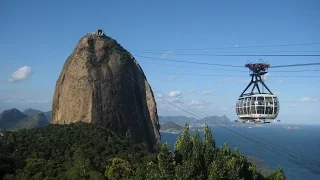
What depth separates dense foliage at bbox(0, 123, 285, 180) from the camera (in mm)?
22281

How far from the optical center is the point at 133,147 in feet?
163

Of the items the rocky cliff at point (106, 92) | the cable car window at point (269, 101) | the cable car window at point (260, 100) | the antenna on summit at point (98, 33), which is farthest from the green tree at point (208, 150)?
the antenna on summit at point (98, 33)

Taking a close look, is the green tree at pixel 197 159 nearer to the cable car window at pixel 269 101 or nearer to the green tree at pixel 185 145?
the green tree at pixel 185 145

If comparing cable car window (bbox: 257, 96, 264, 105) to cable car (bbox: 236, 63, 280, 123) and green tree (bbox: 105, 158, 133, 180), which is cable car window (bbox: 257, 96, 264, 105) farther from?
green tree (bbox: 105, 158, 133, 180)

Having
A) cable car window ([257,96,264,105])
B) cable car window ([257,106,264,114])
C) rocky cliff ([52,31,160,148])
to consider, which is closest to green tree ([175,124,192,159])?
cable car window ([257,106,264,114])

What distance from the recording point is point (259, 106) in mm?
25078

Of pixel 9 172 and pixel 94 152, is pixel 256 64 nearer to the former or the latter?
pixel 9 172

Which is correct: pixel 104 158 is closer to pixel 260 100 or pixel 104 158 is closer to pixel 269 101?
pixel 260 100

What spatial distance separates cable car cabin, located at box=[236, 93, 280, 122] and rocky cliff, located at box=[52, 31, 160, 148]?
36.2 meters

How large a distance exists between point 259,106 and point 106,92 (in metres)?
38.4

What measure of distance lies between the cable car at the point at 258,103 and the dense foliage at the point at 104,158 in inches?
122

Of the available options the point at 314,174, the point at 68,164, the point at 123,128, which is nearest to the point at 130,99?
the point at 123,128

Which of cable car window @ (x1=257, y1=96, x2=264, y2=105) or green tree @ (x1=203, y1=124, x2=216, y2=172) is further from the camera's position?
cable car window @ (x1=257, y1=96, x2=264, y2=105)

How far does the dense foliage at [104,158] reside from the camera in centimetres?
2228
